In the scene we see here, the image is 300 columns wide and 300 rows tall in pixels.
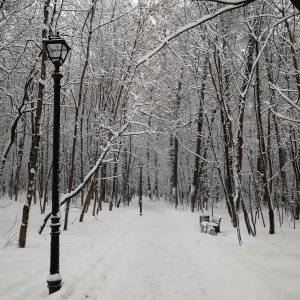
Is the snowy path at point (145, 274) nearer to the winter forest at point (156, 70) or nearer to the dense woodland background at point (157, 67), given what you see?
the winter forest at point (156, 70)

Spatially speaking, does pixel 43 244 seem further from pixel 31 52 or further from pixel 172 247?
pixel 31 52

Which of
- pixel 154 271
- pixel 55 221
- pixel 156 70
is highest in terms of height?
pixel 156 70

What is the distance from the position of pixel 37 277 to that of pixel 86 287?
3.49 feet

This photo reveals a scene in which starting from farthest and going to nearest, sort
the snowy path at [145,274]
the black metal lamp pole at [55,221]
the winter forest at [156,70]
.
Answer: the winter forest at [156,70]
the snowy path at [145,274]
the black metal lamp pole at [55,221]

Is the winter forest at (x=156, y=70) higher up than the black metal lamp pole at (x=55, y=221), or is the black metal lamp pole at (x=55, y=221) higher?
the winter forest at (x=156, y=70)

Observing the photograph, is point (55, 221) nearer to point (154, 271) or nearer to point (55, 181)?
point (55, 181)

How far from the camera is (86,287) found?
16.5 feet

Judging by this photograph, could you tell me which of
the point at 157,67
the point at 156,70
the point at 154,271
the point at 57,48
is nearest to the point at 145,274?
the point at 154,271

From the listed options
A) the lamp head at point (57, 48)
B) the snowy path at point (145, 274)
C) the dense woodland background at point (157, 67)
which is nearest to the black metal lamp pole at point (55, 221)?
the lamp head at point (57, 48)

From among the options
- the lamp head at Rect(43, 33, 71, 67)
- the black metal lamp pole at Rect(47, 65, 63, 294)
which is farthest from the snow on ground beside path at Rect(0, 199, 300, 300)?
the lamp head at Rect(43, 33, 71, 67)

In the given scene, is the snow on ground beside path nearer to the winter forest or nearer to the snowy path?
the snowy path

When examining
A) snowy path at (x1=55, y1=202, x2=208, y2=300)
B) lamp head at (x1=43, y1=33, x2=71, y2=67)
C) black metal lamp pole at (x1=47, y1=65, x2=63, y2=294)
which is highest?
lamp head at (x1=43, y1=33, x2=71, y2=67)

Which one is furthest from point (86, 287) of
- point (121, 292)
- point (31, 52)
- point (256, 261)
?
point (31, 52)

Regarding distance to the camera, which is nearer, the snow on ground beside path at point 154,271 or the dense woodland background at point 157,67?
the snow on ground beside path at point 154,271
